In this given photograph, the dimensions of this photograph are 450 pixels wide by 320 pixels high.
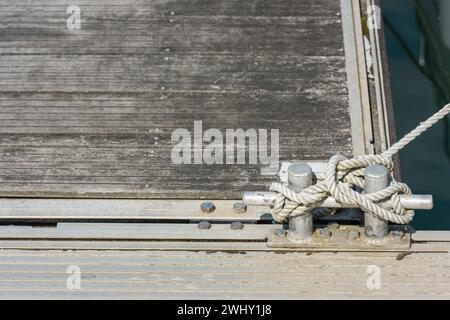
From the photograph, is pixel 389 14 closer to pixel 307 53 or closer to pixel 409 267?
pixel 307 53

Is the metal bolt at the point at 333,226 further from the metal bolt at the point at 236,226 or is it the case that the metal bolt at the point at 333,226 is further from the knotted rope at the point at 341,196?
the metal bolt at the point at 236,226

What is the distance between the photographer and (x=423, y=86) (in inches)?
320

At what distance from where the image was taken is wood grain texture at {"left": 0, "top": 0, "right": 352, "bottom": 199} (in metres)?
5.42

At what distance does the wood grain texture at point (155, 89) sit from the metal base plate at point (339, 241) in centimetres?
96

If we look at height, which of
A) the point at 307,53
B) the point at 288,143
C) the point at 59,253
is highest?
the point at 307,53

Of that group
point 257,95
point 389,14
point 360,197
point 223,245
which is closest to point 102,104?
point 257,95

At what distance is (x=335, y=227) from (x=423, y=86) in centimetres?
407

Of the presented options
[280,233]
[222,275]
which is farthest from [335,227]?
[222,275]

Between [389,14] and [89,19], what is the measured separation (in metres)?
3.32

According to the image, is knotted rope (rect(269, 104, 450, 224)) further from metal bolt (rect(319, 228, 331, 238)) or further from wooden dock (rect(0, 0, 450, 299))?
wooden dock (rect(0, 0, 450, 299))

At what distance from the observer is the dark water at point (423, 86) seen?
7.25 m

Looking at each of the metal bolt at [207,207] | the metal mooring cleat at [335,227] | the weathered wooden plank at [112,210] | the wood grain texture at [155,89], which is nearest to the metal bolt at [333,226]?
the metal mooring cleat at [335,227]

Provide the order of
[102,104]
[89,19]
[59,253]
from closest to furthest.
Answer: [59,253]
[102,104]
[89,19]
